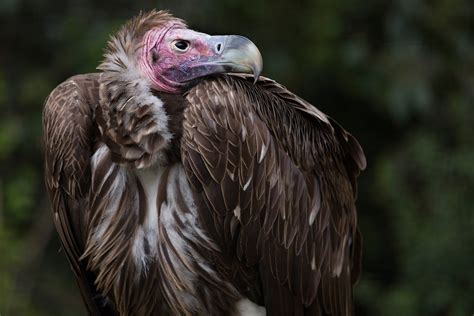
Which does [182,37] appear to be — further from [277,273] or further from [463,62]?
[463,62]

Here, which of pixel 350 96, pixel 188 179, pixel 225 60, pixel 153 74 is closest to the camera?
pixel 188 179

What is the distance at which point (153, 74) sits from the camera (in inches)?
198

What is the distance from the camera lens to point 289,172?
198 inches

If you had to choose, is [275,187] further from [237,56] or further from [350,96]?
[350,96]

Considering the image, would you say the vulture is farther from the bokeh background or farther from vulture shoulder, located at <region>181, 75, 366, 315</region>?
the bokeh background

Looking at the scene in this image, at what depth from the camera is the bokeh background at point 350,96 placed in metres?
7.27

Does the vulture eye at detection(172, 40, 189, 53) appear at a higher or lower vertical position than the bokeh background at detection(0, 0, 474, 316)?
higher

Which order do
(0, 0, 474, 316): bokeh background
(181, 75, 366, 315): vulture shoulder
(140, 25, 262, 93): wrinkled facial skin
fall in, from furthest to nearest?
(0, 0, 474, 316): bokeh background, (140, 25, 262, 93): wrinkled facial skin, (181, 75, 366, 315): vulture shoulder

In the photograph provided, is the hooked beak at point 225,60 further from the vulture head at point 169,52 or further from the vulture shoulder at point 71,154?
the vulture shoulder at point 71,154

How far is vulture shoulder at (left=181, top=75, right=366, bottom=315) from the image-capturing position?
4.76m

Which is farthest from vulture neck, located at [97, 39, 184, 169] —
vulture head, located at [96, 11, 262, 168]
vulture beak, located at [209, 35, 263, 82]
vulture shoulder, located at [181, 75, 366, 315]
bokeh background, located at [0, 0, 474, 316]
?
bokeh background, located at [0, 0, 474, 316]

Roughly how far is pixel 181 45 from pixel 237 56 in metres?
0.35

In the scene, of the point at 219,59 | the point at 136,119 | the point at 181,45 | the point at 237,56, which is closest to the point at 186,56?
the point at 181,45

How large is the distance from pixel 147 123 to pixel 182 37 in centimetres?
49
